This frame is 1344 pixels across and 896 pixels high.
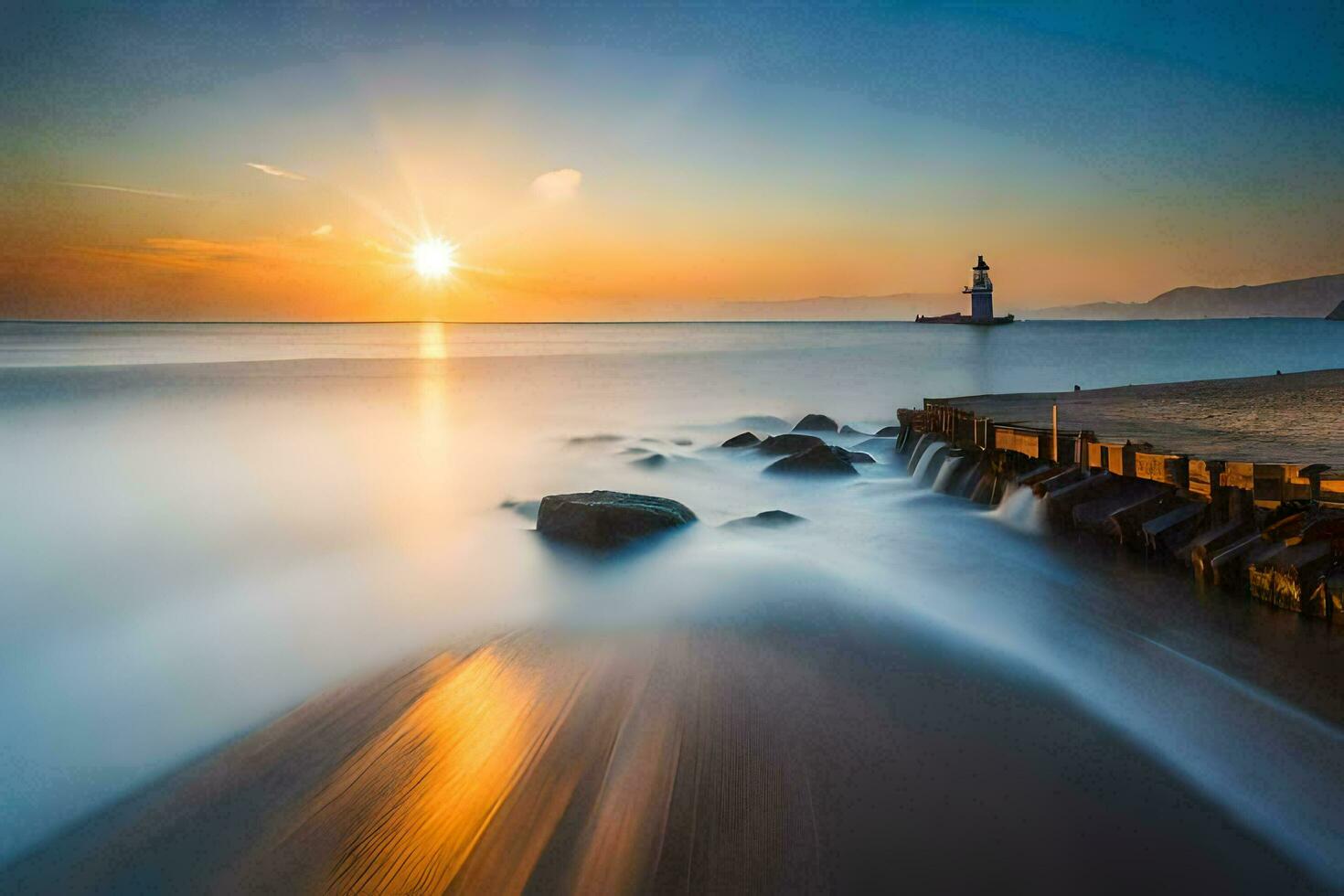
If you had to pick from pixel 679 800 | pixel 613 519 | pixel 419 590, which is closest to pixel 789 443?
pixel 613 519

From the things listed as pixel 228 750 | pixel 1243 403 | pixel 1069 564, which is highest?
pixel 1243 403

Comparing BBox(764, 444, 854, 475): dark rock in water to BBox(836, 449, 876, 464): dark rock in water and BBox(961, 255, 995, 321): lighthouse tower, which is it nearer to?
BBox(836, 449, 876, 464): dark rock in water

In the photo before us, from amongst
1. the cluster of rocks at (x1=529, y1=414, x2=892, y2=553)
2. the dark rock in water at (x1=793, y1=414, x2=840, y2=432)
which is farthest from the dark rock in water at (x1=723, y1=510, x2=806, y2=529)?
the dark rock in water at (x1=793, y1=414, x2=840, y2=432)

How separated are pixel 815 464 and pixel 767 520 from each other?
491cm

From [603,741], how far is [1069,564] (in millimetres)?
7442

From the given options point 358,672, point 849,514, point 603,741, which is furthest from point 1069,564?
point 358,672

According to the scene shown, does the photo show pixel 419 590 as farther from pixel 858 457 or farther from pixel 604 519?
pixel 858 457

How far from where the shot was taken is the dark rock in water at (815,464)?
17.8 metres

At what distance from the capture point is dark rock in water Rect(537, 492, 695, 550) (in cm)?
1177

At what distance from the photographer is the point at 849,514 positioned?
46.8ft

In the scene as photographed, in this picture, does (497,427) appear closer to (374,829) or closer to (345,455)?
(345,455)

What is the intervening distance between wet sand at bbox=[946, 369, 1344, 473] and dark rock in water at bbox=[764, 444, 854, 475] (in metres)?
3.40

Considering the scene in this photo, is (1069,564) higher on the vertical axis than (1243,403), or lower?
lower

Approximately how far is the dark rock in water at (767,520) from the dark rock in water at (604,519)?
884 mm
